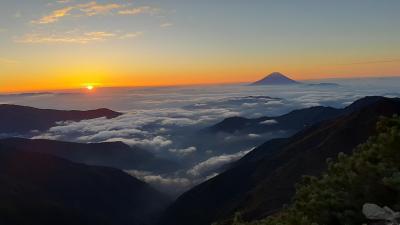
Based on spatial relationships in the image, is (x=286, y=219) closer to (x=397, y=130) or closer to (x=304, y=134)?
(x=397, y=130)

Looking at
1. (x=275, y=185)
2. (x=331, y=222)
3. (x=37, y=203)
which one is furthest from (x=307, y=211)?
(x=37, y=203)

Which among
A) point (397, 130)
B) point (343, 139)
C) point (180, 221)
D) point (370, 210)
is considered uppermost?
point (397, 130)

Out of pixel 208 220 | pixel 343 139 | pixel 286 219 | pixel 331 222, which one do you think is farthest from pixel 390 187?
pixel 208 220

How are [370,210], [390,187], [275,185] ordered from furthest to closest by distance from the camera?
[275,185] → [390,187] → [370,210]

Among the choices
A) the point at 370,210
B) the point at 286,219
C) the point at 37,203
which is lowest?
the point at 37,203

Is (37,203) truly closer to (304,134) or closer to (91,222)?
(91,222)

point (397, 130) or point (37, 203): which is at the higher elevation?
point (397, 130)

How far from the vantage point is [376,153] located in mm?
19703

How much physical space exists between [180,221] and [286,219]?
180 m

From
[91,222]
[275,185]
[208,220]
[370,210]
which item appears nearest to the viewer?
[370,210]

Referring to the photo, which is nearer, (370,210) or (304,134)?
(370,210)

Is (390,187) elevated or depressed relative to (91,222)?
elevated

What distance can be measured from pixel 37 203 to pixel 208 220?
222 ft

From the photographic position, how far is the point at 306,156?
477ft
